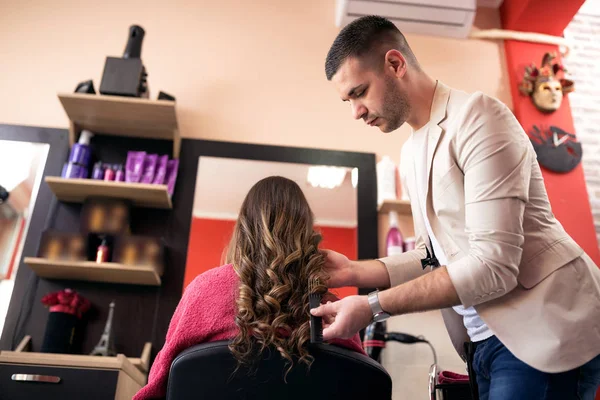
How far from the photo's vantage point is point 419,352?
2.62 metres

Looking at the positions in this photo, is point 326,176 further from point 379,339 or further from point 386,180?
point 379,339

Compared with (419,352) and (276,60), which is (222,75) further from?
(419,352)

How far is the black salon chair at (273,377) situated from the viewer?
1.06m

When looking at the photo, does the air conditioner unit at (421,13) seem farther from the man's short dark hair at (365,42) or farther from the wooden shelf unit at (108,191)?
the man's short dark hair at (365,42)

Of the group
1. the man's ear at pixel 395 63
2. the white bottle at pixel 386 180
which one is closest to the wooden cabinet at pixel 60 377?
the man's ear at pixel 395 63

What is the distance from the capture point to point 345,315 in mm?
1132

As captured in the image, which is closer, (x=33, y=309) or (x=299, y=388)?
(x=299, y=388)

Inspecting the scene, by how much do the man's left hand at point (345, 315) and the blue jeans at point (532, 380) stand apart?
31 centimetres

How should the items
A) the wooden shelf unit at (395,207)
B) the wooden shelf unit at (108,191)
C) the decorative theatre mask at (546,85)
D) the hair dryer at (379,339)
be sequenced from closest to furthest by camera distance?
the hair dryer at (379,339), the wooden shelf unit at (108,191), the wooden shelf unit at (395,207), the decorative theatre mask at (546,85)

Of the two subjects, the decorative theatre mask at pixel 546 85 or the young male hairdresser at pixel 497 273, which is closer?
the young male hairdresser at pixel 497 273

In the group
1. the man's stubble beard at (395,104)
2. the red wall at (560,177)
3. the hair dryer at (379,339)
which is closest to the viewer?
the man's stubble beard at (395,104)

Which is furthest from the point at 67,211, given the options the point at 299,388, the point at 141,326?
the point at 299,388

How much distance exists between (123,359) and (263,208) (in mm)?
956

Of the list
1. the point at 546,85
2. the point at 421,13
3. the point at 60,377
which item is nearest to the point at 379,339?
the point at 60,377
